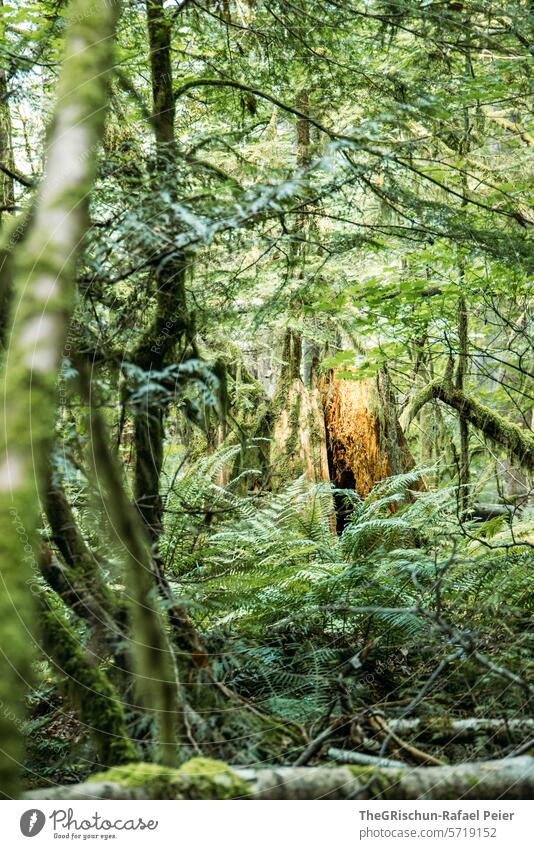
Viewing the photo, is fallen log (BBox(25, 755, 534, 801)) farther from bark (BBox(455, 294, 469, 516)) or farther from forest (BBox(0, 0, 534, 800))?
bark (BBox(455, 294, 469, 516))

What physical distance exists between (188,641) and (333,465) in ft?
12.0

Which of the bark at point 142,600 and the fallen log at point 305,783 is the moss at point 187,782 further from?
the bark at point 142,600

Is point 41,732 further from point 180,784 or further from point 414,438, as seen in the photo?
point 414,438

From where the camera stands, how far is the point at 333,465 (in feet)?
17.9

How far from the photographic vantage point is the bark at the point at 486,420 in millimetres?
5875

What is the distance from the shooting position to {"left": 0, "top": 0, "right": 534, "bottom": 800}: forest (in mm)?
1801

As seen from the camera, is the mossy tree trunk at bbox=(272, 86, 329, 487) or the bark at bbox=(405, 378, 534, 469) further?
the bark at bbox=(405, 378, 534, 469)

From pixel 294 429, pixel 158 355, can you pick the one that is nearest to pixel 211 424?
pixel 158 355

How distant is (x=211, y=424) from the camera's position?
248 cm

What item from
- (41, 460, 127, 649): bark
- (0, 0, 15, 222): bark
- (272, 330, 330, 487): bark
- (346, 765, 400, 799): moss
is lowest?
(346, 765, 400, 799): moss

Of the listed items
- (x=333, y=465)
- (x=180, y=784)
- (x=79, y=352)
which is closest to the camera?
(x=180, y=784)

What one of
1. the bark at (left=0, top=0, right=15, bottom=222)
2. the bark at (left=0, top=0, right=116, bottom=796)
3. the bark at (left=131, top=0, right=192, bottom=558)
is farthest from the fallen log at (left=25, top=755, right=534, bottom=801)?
the bark at (left=0, top=0, right=15, bottom=222)
